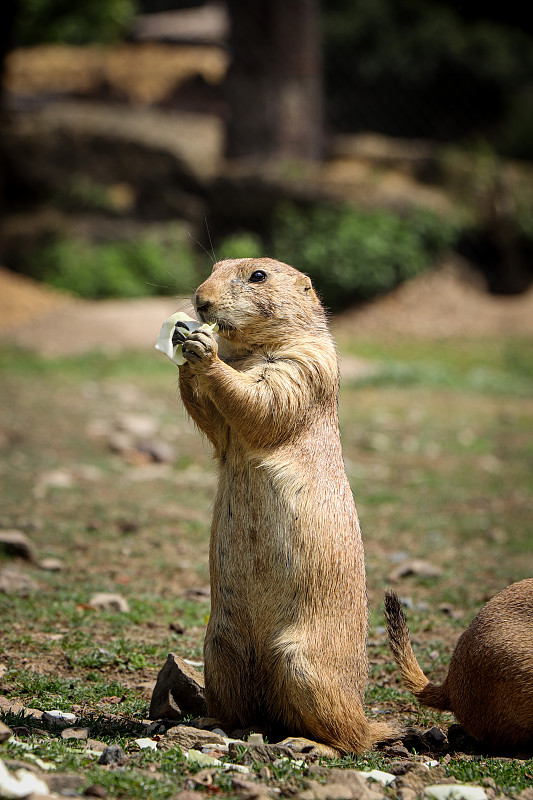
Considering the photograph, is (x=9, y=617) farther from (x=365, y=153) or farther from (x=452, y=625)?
(x=365, y=153)

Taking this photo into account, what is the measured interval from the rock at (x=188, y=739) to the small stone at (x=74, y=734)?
29 cm

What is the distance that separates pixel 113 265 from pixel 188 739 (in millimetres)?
16983

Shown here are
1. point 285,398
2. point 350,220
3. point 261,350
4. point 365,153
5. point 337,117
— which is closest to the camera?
point 285,398

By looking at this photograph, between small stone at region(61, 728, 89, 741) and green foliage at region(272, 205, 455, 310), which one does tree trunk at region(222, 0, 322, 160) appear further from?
small stone at region(61, 728, 89, 741)

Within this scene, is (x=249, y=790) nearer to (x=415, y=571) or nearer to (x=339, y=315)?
(x=415, y=571)

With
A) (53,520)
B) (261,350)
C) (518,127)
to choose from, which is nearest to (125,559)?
(53,520)

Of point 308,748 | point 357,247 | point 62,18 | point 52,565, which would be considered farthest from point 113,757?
point 62,18

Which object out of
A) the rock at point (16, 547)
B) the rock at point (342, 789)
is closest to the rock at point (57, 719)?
the rock at point (342, 789)

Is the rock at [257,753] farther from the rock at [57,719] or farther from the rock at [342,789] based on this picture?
the rock at [57,719]

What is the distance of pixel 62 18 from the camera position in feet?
71.8

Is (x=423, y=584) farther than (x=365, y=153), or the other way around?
(x=365, y=153)

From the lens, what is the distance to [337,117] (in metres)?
30.2

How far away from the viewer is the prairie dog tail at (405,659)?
13.4ft

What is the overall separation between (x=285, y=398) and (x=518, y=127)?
25.2 meters
